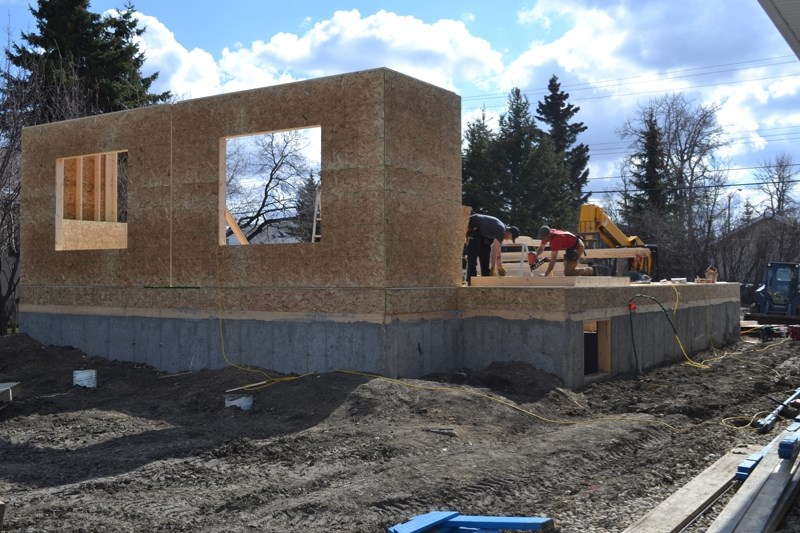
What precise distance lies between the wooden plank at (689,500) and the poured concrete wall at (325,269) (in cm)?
347

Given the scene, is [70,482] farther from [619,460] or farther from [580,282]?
[580,282]

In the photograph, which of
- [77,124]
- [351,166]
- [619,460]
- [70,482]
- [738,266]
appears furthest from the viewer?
[738,266]

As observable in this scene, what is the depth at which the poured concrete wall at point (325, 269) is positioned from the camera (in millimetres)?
9547

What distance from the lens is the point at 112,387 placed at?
10320 mm

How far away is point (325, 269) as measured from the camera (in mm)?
9820

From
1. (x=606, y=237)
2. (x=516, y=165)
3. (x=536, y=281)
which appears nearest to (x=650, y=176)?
(x=516, y=165)

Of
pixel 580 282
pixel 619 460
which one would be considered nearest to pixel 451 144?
pixel 580 282

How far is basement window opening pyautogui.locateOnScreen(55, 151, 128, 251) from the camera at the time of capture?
12.6 metres

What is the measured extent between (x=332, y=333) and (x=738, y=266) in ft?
110

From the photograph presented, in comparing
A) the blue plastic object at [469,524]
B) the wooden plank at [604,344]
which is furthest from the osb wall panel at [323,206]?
the blue plastic object at [469,524]

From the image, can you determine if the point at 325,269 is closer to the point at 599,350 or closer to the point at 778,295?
the point at 599,350

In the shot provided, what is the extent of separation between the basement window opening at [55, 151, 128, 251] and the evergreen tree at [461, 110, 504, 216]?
21.9m

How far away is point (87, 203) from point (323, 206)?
576 cm

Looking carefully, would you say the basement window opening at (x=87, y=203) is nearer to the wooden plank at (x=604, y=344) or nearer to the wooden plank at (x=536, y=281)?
the wooden plank at (x=536, y=281)
